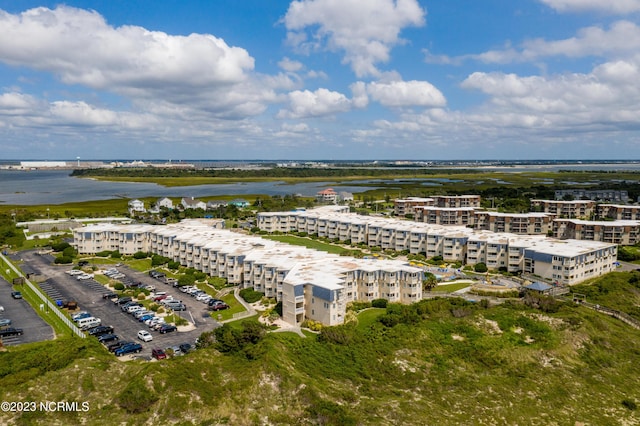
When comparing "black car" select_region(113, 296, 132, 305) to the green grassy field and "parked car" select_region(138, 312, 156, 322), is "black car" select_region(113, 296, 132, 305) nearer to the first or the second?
"parked car" select_region(138, 312, 156, 322)

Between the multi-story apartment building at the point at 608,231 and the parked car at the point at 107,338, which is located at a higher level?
the multi-story apartment building at the point at 608,231

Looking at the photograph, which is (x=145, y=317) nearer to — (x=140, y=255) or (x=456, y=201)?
(x=140, y=255)

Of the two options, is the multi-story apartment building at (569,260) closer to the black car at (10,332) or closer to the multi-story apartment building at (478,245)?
the multi-story apartment building at (478,245)

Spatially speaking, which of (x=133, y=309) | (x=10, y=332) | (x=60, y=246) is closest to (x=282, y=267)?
(x=133, y=309)

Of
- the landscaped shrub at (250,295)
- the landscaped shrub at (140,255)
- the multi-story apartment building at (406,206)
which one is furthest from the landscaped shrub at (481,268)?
the landscaped shrub at (140,255)

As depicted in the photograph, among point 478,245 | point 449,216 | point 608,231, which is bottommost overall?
point 478,245

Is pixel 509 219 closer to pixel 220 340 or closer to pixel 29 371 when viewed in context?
pixel 220 340

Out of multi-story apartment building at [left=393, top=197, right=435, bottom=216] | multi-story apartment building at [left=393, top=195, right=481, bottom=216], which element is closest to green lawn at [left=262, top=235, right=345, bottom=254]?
multi-story apartment building at [left=393, top=197, right=435, bottom=216]

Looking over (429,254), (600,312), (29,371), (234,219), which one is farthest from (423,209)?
(29,371)
